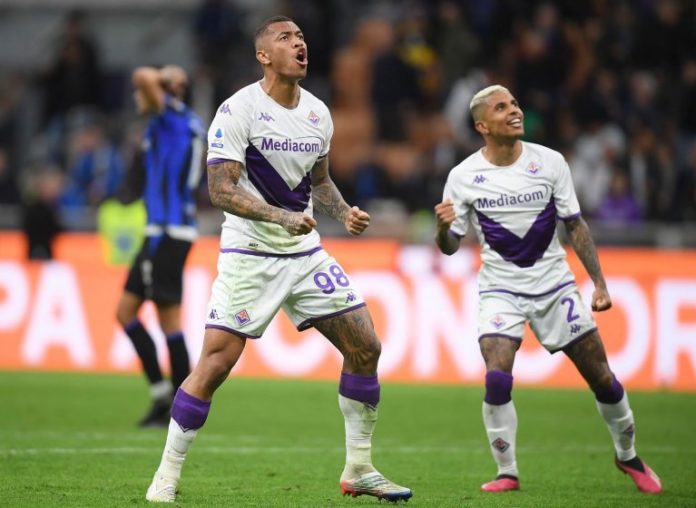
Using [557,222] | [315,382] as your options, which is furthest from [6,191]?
[557,222]

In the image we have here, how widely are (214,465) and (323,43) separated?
46.4 feet

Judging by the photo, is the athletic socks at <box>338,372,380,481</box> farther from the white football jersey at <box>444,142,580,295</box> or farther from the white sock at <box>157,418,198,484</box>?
the white football jersey at <box>444,142,580,295</box>

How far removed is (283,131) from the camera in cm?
771

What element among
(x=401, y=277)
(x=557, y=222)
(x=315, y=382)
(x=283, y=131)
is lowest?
(x=315, y=382)

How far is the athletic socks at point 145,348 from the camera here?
11516 mm

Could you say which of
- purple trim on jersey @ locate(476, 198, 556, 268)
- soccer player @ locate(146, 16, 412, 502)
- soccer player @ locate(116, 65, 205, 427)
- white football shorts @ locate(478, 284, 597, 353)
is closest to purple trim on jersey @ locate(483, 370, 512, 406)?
white football shorts @ locate(478, 284, 597, 353)

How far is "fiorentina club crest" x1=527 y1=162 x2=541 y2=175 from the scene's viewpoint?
8.86 m

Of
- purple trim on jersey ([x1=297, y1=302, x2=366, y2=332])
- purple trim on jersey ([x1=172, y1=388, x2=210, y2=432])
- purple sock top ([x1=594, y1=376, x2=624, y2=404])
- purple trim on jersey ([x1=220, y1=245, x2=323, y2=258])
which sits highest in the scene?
purple trim on jersey ([x1=220, y1=245, x2=323, y2=258])

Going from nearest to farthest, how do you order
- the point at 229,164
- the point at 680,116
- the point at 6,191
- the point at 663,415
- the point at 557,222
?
1. the point at 229,164
2. the point at 557,222
3. the point at 663,415
4. the point at 680,116
5. the point at 6,191

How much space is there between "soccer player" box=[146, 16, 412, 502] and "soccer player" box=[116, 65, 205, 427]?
3520 millimetres

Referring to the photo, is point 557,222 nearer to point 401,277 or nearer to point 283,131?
point 283,131

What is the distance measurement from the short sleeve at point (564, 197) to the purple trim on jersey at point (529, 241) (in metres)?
0.07

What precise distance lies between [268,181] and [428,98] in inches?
546

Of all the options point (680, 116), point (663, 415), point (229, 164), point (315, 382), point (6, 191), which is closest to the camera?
point (229, 164)
